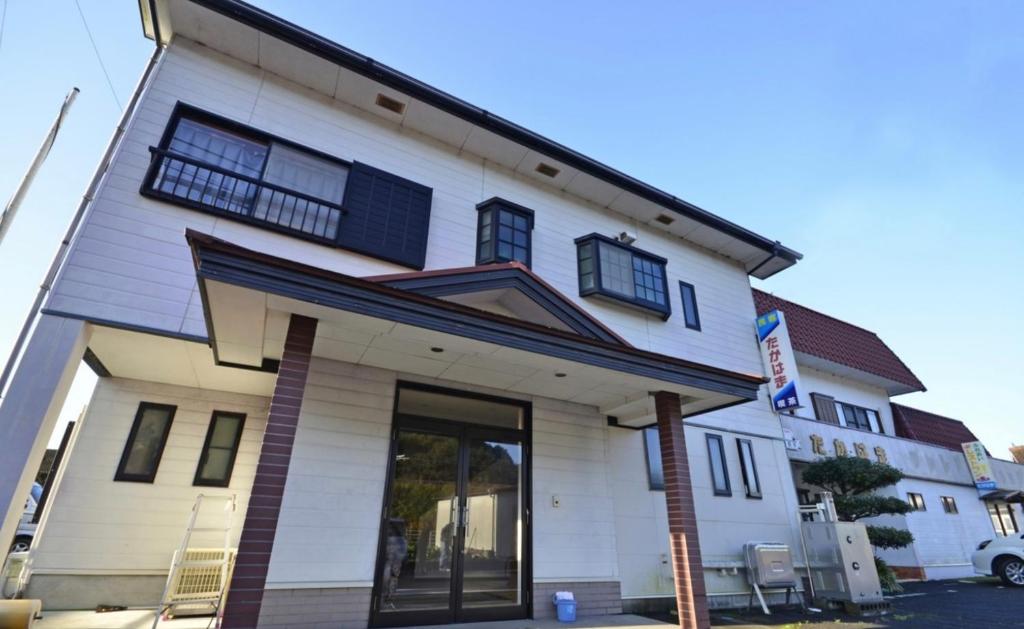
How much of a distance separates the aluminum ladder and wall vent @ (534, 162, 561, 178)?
24.7ft

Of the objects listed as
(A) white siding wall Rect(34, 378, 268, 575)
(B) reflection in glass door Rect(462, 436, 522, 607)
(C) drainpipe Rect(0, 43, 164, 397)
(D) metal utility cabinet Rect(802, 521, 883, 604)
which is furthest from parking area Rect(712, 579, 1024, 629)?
(C) drainpipe Rect(0, 43, 164, 397)

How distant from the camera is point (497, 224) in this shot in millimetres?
8188

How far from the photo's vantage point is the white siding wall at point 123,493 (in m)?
6.06

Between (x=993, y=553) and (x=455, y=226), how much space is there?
50.2 feet

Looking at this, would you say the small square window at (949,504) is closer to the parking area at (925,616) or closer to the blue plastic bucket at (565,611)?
the parking area at (925,616)

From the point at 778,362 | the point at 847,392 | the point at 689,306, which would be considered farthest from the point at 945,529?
the point at 689,306

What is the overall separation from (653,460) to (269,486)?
6471mm

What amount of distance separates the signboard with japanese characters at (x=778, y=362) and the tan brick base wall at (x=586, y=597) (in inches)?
231

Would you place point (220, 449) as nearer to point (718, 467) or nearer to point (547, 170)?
point (547, 170)

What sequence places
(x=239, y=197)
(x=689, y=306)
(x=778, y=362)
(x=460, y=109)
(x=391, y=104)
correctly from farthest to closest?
(x=778, y=362) < (x=689, y=306) < (x=460, y=109) < (x=391, y=104) < (x=239, y=197)

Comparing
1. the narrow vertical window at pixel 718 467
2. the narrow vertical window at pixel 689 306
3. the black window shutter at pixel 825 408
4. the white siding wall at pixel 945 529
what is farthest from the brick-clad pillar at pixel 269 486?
the white siding wall at pixel 945 529

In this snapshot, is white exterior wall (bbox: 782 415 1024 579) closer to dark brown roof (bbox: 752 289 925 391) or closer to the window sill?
dark brown roof (bbox: 752 289 925 391)

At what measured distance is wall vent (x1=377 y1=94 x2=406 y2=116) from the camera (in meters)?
7.73

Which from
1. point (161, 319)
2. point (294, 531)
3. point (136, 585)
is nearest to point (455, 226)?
point (161, 319)
